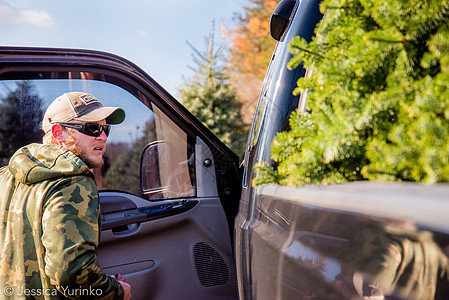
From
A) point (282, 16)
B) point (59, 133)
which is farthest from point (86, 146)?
point (282, 16)

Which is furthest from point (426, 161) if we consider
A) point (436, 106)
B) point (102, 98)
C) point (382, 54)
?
point (102, 98)

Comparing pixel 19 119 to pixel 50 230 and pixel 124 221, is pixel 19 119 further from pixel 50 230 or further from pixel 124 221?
pixel 50 230

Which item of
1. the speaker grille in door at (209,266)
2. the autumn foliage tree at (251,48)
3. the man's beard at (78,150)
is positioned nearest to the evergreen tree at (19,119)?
the man's beard at (78,150)

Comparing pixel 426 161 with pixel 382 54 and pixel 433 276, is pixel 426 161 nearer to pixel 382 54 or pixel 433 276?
pixel 433 276

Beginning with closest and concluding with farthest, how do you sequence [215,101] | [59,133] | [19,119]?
[59,133] → [19,119] → [215,101]

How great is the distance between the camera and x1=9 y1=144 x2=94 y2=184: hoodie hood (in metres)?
1.84

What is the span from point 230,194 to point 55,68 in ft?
4.43

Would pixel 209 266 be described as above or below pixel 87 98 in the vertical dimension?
below

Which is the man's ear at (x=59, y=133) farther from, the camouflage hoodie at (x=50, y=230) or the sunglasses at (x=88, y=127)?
→ the camouflage hoodie at (x=50, y=230)

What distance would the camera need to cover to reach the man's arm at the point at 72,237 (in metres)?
1.76

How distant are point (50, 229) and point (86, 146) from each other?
552 mm

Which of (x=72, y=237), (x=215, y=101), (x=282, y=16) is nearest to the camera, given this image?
(x=72, y=237)

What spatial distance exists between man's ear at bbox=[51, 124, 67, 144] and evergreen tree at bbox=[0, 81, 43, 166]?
0.41 meters

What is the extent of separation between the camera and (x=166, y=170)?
2.70 m
